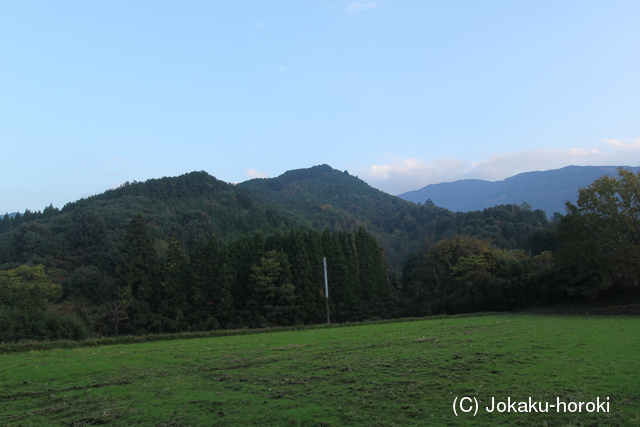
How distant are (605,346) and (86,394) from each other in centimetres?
1526

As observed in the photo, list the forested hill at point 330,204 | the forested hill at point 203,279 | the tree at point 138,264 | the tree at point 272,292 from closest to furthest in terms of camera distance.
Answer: the forested hill at point 203,279
the tree at point 272,292
the tree at point 138,264
the forested hill at point 330,204

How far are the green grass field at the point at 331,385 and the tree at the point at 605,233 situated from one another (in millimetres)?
17828

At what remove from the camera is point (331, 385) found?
29.8ft

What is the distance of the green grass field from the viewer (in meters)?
6.89

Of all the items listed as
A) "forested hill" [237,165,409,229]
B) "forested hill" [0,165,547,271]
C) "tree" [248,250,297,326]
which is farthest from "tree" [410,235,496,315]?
"forested hill" [237,165,409,229]

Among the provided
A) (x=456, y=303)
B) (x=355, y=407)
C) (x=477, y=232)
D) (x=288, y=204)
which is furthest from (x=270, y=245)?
(x=288, y=204)

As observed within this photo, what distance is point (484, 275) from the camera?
40906 mm

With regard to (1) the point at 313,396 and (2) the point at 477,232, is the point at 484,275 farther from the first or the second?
(2) the point at 477,232

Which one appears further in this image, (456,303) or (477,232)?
(477,232)

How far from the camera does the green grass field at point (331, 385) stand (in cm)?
689

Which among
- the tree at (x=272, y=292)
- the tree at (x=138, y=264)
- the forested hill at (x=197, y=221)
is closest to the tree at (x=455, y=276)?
the tree at (x=272, y=292)

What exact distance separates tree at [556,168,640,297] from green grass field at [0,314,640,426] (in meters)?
17.8

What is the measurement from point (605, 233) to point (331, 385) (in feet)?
95.3

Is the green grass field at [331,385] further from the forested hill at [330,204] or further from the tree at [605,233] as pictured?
the forested hill at [330,204]
